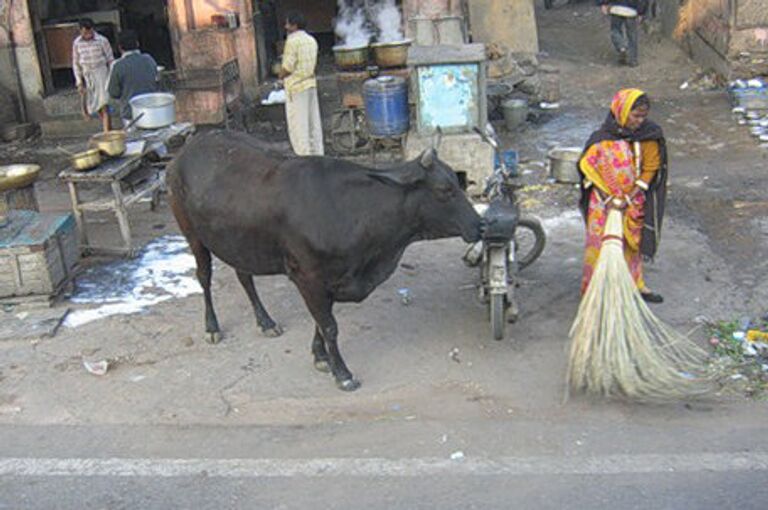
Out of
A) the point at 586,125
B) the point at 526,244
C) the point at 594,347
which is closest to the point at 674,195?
the point at 526,244

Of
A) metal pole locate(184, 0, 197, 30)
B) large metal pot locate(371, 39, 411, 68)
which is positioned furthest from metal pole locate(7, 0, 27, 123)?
large metal pot locate(371, 39, 411, 68)

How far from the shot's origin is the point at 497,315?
6137 mm

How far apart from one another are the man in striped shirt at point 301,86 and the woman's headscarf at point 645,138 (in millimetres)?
4888

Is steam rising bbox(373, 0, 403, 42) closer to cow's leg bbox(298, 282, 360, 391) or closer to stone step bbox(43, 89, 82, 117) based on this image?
stone step bbox(43, 89, 82, 117)

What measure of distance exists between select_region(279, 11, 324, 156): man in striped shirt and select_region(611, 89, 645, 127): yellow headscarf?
503 centimetres

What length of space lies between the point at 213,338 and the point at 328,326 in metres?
1.27

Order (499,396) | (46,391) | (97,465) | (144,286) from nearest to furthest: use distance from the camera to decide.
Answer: (97,465), (499,396), (46,391), (144,286)

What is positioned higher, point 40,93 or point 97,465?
point 40,93

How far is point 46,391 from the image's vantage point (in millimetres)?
5949

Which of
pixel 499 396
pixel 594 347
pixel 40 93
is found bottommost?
pixel 499 396

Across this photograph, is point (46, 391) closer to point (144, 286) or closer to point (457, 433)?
point (144, 286)

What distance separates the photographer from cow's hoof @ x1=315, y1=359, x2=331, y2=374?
5.99 m

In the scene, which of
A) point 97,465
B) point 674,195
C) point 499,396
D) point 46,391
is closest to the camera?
point 97,465

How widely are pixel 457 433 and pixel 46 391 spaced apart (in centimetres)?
291
